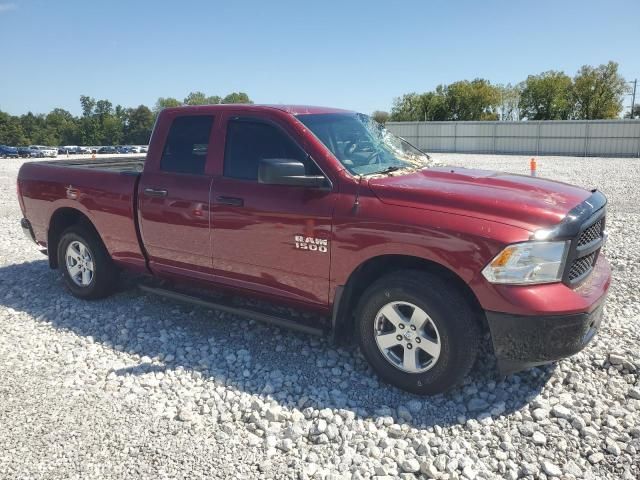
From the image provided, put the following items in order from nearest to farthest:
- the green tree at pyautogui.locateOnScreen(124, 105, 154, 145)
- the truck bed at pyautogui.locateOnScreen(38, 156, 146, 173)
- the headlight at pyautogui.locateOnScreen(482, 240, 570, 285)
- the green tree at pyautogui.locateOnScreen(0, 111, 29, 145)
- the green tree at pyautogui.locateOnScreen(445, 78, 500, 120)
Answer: the headlight at pyautogui.locateOnScreen(482, 240, 570, 285), the truck bed at pyautogui.locateOnScreen(38, 156, 146, 173), the green tree at pyautogui.locateOnScreen(445, 78, 500, 120), the green tree at pyautogui.locateOnScreen(0, 111, 29, 145), the green tree at pyautogui.locateOnScreen(124, 105, 154, 145)

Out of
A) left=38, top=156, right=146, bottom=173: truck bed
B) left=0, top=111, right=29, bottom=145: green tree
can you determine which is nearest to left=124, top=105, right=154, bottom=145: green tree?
left=0, top=111, right=29, bottom=145: green tree

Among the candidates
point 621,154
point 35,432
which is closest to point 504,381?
point 35,432

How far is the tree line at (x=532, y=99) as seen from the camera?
5700cm

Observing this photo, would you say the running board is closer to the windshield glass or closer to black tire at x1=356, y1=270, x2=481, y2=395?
black tire at x1=356, y1=270, x2=481, y2=395

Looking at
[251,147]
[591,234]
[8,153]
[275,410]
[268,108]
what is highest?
→ [268,108]

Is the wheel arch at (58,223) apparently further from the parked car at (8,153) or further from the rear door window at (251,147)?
the parked car at (8,153)

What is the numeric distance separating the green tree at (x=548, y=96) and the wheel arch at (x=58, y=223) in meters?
63.2

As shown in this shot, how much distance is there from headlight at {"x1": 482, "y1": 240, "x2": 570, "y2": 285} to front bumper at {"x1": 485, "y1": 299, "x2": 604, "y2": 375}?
8.9 inches

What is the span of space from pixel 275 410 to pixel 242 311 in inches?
42.1

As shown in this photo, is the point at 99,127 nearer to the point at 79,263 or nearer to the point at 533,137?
the point at 533,137

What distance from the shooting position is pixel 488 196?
10.8 ft

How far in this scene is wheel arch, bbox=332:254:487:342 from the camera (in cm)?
335

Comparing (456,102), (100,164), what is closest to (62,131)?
(456,102)

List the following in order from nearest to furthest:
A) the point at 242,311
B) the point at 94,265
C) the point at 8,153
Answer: the point at 242,311 < the point at 94,265 < the point at 8,153
